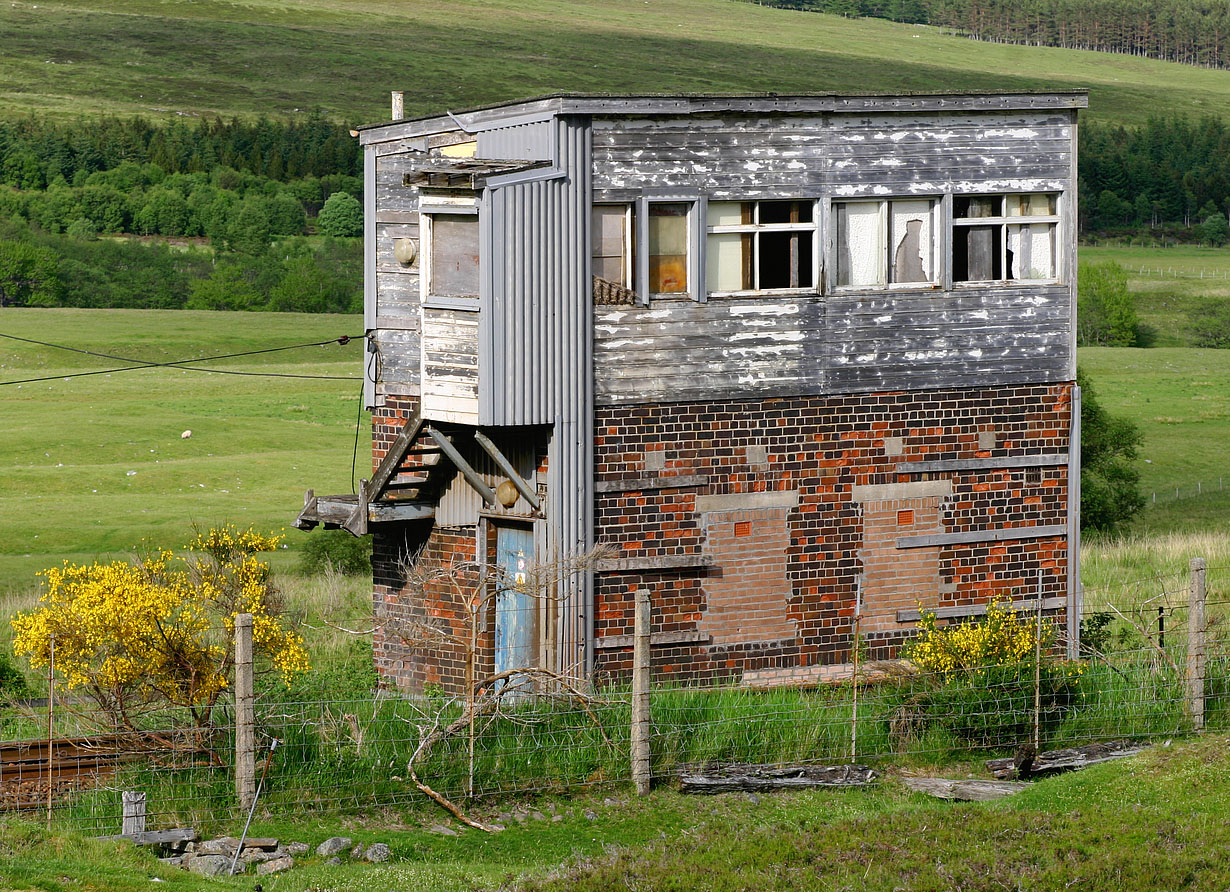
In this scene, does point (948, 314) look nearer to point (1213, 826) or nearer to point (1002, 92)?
point (1002, 92)

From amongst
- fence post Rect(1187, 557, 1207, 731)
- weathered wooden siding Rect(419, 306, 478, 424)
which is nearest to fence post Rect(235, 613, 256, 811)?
weathered wooden siding Rect(419, 306, 478, 424)

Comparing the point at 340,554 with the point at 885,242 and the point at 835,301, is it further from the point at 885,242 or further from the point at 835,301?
the point at 885,242

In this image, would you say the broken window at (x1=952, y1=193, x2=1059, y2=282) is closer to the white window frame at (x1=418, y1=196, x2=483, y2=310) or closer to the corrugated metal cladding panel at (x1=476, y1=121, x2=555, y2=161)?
the corrugated metal cladding panel at (x1=476, y1=121, x2=555, y2=161)

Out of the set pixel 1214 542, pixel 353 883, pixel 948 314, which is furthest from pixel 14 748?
pixel 1214 542

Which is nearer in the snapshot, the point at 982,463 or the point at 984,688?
the point at 984,688

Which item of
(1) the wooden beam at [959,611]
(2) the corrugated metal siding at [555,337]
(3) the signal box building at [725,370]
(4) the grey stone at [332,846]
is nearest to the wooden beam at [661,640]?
(3) the signal box building at [725,370]

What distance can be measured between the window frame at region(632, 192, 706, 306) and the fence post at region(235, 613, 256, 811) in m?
6.62

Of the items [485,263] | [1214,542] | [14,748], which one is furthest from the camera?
[1214,542]

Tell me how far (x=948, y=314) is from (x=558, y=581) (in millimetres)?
5597

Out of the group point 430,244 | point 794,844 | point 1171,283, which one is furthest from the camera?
point 1171,283

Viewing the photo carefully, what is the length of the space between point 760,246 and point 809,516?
10.2 ft

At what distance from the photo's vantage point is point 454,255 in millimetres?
19109

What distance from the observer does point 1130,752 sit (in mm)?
16016

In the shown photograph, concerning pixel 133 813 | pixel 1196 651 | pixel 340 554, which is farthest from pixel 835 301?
pixel 340 554
